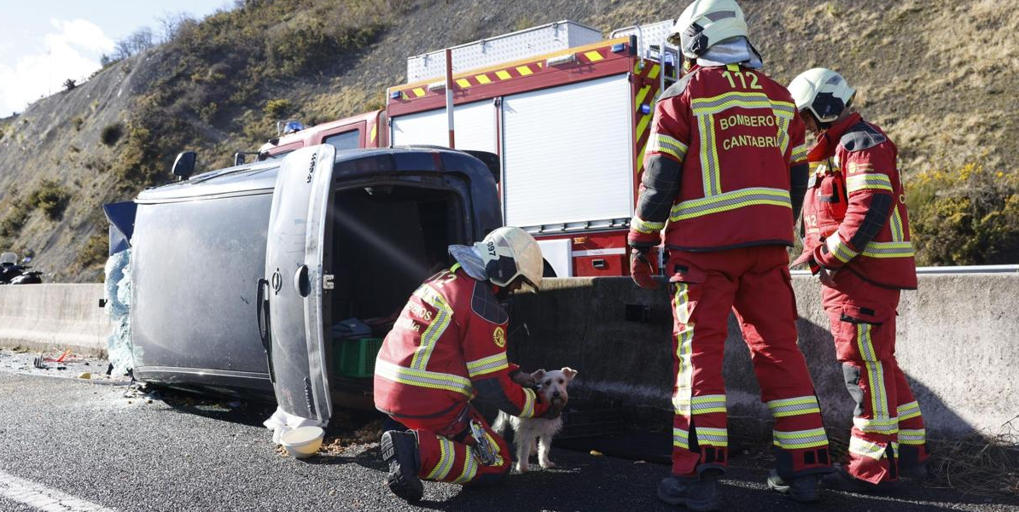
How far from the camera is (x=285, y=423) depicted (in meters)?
4.96

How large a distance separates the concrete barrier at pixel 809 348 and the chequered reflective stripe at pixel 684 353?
1171mm

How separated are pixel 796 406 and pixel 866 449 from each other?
0.48 meters

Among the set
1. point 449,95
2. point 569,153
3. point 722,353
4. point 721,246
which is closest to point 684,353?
point 722,353

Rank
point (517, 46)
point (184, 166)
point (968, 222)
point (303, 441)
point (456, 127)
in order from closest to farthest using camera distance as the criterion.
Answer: point (303, 441) < point (184, 166) < point (517, 46) < point (456, 127) < point (968, 222)

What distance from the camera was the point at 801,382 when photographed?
3.71m

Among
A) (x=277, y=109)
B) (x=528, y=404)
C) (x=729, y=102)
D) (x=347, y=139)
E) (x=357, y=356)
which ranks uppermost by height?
(x=277, y=109)

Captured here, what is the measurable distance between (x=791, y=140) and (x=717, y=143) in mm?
493

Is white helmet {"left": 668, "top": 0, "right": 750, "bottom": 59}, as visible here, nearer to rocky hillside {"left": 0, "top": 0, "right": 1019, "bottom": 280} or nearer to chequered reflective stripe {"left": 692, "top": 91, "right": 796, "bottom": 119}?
chequered reflective stripe {"left": 692, "top": 91, "right": 796, "bottom": 119}

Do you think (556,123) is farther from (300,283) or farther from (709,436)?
(709,436)

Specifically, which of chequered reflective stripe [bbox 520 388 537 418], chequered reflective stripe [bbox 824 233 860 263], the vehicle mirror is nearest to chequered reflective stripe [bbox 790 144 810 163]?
chequered reflective stripe [bbox 824 233 860 263]

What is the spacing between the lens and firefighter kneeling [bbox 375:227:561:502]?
4051 millimetres

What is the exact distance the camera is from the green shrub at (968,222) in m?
15.7

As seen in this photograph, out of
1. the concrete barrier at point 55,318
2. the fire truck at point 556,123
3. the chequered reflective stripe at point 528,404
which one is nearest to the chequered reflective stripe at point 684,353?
the chequered reflective stripe at point 528,404

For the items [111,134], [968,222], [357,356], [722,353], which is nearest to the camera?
[722,353]
